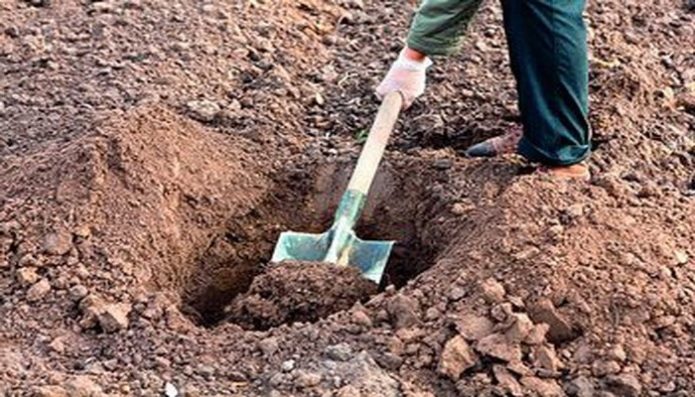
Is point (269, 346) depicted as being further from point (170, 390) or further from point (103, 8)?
point (103, 8)

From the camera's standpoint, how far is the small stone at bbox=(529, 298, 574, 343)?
10.1 feet

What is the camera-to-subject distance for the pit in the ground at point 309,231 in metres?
3.45

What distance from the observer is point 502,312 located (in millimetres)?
3070

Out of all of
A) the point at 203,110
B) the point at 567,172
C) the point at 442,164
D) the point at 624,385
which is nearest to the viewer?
the point at 624,385

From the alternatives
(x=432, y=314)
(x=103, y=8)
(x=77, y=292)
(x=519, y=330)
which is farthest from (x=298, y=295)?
(x=103, y=8)

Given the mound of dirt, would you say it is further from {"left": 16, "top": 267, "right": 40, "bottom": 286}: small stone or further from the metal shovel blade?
{"left": 16, "top": 267, "right": 40, "bottom": 286}: small stone

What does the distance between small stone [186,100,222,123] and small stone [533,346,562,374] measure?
5.25ft

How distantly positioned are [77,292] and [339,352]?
721mm

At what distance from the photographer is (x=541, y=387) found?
117 inches

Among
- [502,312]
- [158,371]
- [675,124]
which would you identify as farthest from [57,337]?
[675,124]

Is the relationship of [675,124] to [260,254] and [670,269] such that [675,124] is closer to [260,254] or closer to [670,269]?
[670,269]

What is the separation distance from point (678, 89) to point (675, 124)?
28 centimetres

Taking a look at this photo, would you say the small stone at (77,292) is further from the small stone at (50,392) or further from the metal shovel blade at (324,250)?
the metal shovel blade at (324,250)

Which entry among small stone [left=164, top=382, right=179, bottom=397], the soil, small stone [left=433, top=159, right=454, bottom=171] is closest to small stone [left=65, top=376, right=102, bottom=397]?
the soil
